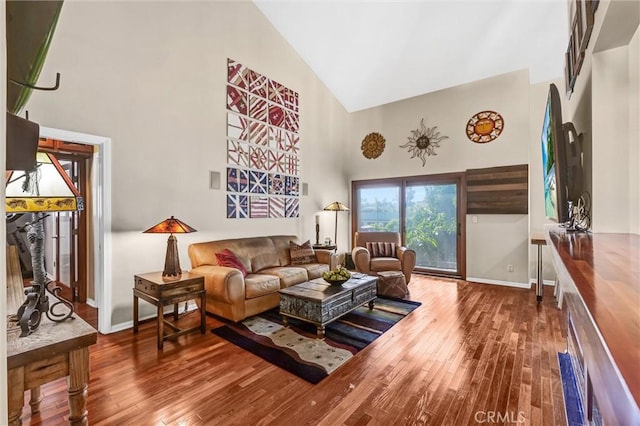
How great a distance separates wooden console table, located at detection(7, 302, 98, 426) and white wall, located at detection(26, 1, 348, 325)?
223 centimetres

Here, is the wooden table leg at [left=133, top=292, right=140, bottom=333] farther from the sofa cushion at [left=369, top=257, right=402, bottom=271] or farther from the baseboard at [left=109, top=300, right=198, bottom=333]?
the sofa cushion at [left=369, top=257, right=402, bottom=271]

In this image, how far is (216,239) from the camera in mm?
3979

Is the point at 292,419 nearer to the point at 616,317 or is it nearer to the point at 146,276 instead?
the point at 616,317

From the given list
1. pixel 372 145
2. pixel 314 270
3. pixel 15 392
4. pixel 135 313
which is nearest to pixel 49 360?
pixel 15 392

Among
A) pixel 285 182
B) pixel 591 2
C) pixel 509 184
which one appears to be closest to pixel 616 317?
pixel 591 2

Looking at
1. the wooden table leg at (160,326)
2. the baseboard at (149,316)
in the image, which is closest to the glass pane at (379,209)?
the baseboard at (149,316)

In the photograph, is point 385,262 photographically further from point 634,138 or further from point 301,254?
point 634,138

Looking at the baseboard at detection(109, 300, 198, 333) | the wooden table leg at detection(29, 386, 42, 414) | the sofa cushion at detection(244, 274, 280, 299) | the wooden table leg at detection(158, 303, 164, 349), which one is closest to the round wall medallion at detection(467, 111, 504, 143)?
the sofa cushion at detection(244, 274, 280, 299)

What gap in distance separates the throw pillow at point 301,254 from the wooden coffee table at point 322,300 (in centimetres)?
101

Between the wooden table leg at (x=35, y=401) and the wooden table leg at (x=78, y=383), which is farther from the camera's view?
the wooden table leg at (x=35, y=401)

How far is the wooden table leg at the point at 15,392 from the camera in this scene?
833 mm

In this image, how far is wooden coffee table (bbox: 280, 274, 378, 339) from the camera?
2807mm

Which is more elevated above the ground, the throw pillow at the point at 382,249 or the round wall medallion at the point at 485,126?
the round wall medallion at the point at 485,126

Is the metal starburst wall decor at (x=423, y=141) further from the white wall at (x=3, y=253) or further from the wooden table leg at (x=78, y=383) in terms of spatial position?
the white wall at (x=3, y=253)
